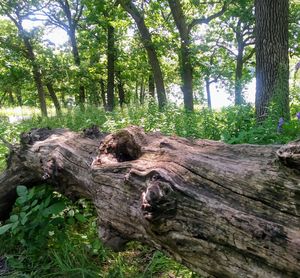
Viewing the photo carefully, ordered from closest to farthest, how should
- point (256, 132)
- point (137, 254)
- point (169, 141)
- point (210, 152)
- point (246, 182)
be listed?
point (246, 182) < point (210, 152) < point (169, 141) < point (137, 254) < point (256, 132)

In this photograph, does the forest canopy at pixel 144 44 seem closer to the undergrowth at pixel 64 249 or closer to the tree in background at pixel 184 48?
the tree in background at pixel 184 48

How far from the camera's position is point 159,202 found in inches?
67.3

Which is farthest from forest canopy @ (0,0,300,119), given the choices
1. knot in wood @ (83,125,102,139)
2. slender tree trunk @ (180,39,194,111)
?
knot in wood @ (83,125,102,139)

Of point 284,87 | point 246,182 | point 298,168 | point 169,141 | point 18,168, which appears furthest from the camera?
point 284,87

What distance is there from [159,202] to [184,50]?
12098 mm

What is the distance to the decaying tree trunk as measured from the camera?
1.45 meters

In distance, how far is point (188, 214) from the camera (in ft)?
5.64

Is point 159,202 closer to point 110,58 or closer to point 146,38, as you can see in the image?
point 146,38

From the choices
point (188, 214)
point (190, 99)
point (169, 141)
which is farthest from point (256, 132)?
point (190, 99)

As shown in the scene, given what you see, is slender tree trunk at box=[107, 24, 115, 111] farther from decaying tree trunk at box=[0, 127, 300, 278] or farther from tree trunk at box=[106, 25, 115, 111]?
decaying tree trunk at box=[0, 127, 300, 278]

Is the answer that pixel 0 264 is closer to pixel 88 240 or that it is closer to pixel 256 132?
pixel 88 240

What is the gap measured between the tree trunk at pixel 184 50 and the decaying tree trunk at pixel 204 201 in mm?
10413

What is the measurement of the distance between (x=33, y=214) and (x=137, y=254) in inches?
38.9

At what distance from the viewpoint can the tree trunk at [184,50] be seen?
1276 cm
